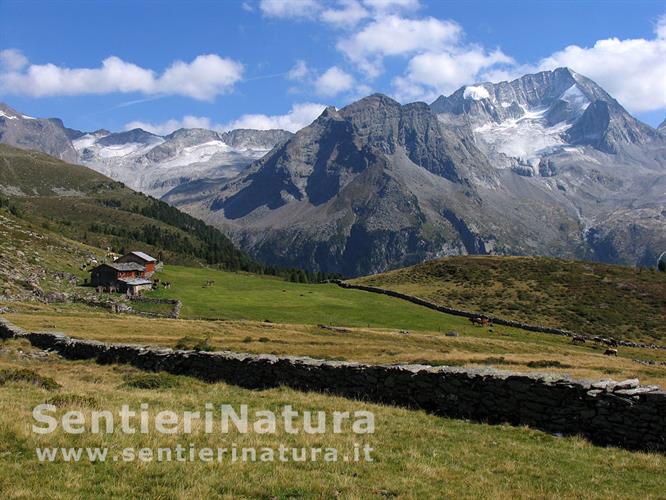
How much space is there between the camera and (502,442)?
1742 centimetres

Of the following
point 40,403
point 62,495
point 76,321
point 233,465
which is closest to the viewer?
point 62,495

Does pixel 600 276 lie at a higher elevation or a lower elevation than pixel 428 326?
higher

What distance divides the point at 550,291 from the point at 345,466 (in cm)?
11235

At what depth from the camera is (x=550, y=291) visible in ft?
380

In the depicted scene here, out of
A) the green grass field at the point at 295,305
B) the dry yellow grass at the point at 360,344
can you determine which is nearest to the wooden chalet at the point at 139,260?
the green grass field at the point at 295,305

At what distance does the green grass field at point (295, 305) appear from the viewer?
84250mm

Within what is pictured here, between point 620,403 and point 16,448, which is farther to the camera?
point 620,403

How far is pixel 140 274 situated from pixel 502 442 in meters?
99.7

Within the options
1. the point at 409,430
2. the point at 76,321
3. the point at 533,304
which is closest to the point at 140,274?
the point at 76,321

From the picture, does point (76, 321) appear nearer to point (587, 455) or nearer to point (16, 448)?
point (16, 448)

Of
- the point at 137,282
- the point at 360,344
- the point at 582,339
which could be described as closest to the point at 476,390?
the point at 360,344

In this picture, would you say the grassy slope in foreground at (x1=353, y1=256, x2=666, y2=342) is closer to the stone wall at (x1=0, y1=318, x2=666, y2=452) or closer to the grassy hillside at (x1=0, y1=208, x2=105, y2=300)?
the grassy hillside at (x1=0, y1=208, x2=105, y2=300)

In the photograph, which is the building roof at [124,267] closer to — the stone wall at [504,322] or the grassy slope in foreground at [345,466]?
the stone wall at [504,322]

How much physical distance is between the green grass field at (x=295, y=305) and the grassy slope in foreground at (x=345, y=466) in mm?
62463
